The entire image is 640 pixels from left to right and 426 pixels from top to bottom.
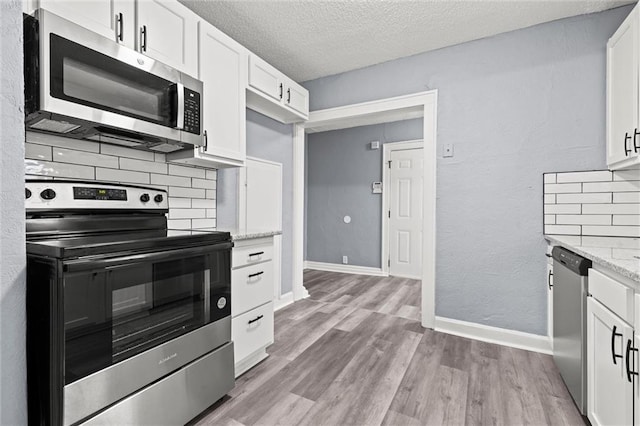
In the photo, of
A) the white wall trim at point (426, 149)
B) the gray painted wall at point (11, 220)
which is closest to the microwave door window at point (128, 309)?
the gray painted wall at point (11, 220)

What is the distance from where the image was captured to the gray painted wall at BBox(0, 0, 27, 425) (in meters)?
0.83

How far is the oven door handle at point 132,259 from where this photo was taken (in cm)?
112

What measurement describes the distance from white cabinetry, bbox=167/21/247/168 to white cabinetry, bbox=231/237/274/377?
25.7 inches

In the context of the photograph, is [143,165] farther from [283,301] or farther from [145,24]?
[283,301]

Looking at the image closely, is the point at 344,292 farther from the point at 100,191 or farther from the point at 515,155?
the point at 100,191

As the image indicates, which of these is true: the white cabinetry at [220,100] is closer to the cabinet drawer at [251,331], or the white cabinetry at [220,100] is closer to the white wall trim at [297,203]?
the cabinet drawer at [251,331]

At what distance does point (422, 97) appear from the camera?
2.97m

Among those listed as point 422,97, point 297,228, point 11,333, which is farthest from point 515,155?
point 11,333

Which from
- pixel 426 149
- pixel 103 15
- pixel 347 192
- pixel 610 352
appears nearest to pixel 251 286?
pixel 103 15

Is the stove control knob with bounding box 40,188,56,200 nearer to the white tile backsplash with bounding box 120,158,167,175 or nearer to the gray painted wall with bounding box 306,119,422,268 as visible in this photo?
the white tile backsplash with bounding box 120,158,167,175

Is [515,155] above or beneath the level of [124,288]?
above

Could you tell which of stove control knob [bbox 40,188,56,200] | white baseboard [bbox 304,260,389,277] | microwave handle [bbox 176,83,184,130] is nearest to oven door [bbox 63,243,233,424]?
stove control knob [bbox 40,188,56,200]

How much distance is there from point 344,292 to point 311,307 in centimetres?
77

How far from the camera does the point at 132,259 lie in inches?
50.4
